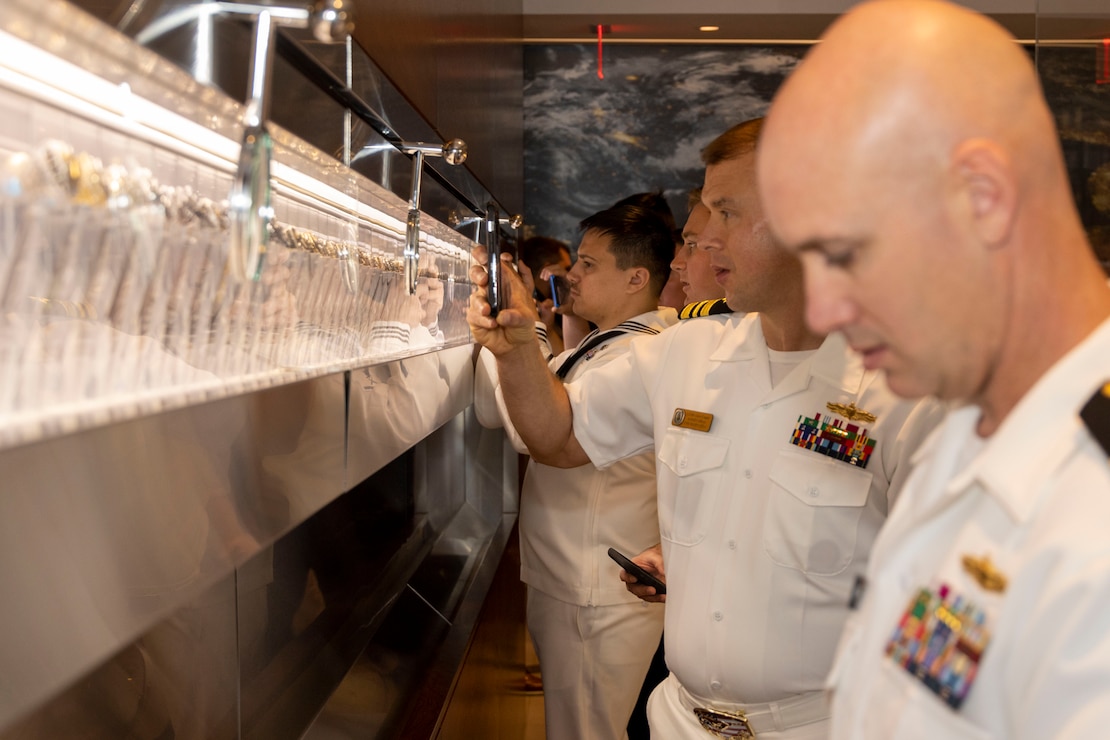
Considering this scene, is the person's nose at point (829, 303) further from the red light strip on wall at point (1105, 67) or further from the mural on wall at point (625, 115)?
the mural on wall at point (625, 115)

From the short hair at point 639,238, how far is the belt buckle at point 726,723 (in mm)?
Result: 1470

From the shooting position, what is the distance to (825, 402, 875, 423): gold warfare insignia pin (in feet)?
5.08

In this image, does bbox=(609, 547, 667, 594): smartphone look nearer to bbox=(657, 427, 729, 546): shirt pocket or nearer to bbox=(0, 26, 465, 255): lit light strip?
bbox=(657, 427, 729, 546): shirt pocket

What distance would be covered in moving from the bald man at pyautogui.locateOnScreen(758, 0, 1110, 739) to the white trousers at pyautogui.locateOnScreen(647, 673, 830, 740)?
0.82 metres

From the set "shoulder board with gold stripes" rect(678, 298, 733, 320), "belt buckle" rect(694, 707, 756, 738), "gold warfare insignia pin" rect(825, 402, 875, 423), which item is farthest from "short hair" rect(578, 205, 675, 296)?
"belt buckle" rect(694, 707, 756, 738)

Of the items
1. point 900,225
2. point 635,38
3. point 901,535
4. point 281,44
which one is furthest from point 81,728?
point 635,38

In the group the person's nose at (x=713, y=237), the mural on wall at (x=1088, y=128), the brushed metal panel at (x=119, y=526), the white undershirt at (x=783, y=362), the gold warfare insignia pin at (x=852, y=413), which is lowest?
the brushed metal panel at (x=119, y=526)

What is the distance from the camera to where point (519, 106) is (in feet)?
14.3

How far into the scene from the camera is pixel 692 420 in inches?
68.3

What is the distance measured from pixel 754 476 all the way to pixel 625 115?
397 centimetres

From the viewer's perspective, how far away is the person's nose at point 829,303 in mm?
709

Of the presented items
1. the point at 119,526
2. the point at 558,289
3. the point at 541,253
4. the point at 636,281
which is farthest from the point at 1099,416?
the point at 541,253

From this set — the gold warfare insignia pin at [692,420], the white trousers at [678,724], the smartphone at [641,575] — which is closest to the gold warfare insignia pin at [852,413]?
the gold warfare insignia pin at [692,420]

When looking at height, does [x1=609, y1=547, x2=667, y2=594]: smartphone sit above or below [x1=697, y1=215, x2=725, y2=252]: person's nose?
below
